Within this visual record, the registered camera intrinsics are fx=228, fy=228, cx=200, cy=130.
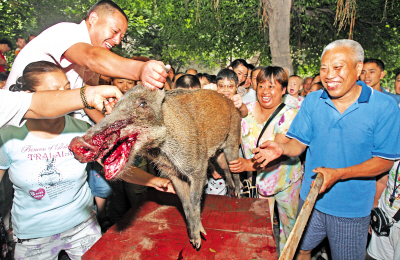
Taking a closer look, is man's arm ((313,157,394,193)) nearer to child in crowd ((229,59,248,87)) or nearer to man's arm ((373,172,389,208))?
man's arm ((373,172,389,208))

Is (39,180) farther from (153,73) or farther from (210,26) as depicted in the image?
(210,26)

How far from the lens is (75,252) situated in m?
2.57

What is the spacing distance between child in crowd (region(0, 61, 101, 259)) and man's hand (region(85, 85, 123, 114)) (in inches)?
28.8

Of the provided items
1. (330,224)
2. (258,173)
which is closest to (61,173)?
(258,173)

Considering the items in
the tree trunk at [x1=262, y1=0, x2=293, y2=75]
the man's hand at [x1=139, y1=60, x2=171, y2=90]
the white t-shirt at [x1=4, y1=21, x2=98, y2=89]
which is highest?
the tree trunk at [x1=262, y1=0, x2=293, y2=75]

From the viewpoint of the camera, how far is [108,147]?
1749 millimetres

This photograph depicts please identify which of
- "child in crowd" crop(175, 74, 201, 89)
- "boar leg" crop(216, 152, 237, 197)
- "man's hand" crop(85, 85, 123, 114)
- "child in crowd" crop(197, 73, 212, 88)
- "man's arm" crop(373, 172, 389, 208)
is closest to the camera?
"man's hand" crop(85, 85, 123, 114)

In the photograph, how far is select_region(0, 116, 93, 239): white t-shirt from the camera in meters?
2.20

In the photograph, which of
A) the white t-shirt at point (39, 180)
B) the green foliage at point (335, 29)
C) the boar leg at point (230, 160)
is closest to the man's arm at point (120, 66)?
the white t-shirt at point (39, 180)

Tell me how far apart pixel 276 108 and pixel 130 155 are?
8.01ft

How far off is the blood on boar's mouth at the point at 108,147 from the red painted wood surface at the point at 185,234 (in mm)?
1099

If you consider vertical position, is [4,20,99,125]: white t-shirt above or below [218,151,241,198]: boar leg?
above

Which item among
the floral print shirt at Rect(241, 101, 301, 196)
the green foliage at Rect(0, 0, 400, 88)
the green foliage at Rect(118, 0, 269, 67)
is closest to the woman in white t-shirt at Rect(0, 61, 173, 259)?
the floral print shirt at Rect(241, 101, 301, 196)

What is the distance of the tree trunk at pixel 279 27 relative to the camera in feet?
22.3
